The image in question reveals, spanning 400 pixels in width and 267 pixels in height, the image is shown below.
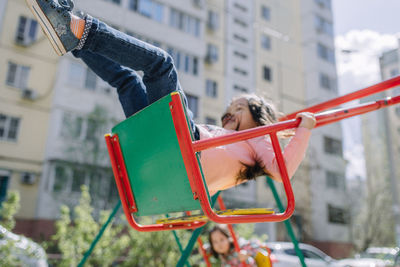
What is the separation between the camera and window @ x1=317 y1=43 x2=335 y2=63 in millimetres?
22703

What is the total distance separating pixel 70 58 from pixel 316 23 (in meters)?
15.6

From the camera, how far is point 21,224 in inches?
481

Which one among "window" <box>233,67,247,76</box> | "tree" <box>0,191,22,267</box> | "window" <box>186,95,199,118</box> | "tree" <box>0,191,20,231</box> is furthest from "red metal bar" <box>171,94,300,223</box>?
"window" <box>233,67,247,76</box>

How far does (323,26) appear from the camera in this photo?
23344 millimetres

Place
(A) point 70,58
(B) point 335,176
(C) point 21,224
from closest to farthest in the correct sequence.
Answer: (C) point 21,224
(A) point 70,58
(B) point 335,176

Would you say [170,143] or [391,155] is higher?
[170,143]

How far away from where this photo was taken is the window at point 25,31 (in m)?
13.4

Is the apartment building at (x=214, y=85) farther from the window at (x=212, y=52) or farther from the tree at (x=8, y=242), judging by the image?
the tree at (x=8, y=242)

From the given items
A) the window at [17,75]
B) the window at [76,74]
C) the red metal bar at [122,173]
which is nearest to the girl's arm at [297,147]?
the red metal bar at [122,173]

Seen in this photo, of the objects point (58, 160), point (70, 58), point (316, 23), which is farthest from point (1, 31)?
point (316, 23)

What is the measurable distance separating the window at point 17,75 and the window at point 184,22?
6.35m

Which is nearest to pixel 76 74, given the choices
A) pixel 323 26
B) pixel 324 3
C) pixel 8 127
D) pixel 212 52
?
pixel 8 127

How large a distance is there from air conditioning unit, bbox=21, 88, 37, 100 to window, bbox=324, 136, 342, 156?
1602cm

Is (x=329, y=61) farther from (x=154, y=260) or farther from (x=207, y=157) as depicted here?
(x=207, y=157)
